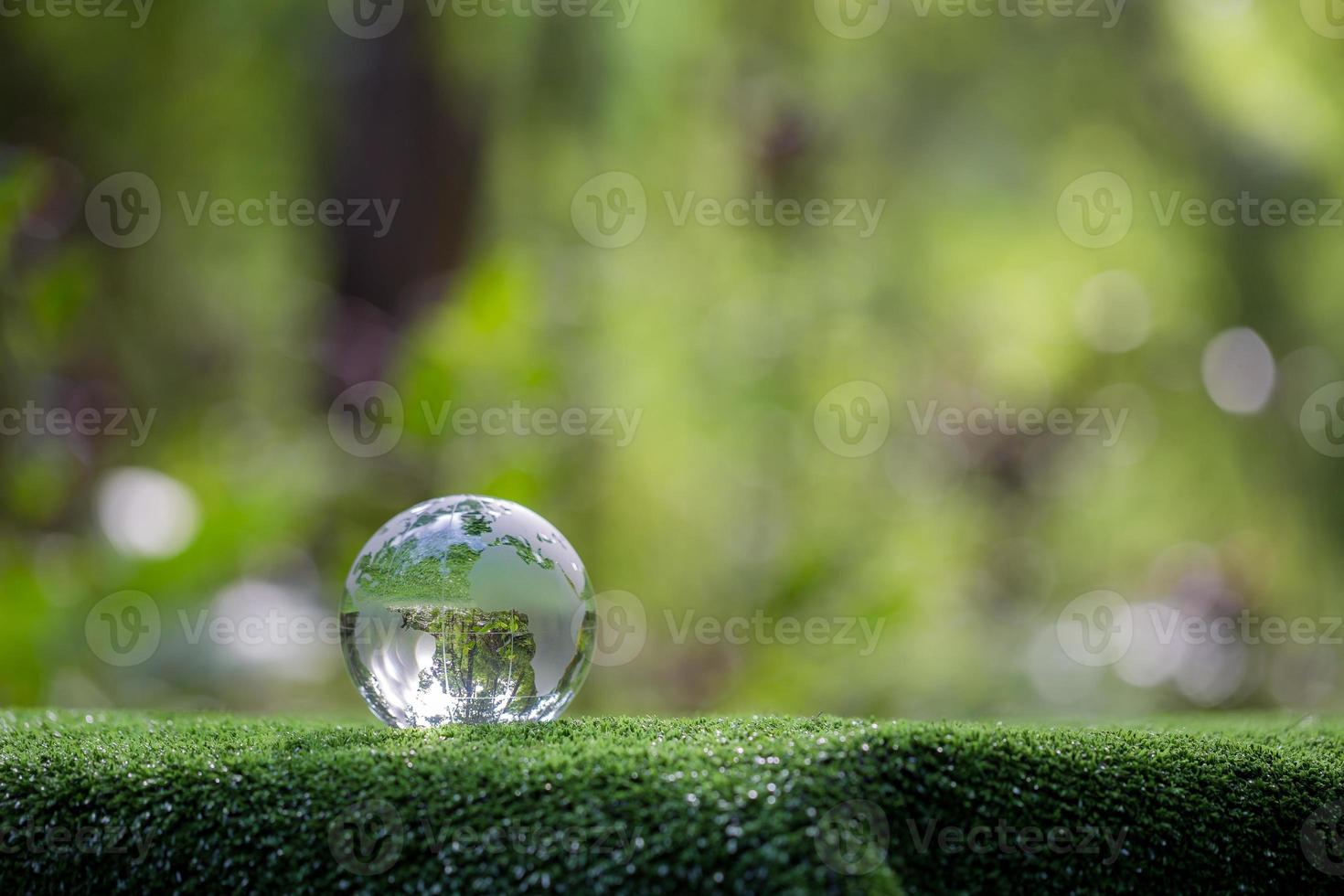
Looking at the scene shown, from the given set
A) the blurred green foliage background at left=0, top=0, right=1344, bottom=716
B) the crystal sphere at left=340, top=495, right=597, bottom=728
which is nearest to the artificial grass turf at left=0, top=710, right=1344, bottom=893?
the crystal sphere at left=340, top=495, right=597, bottom=728

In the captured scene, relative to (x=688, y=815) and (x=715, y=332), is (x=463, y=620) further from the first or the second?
(x=715, y=332)

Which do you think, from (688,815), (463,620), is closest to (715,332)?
(463,620)

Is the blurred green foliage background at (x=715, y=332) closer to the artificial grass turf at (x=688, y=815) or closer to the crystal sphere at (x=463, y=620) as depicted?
the crystal sphere at (x=463, y=620)

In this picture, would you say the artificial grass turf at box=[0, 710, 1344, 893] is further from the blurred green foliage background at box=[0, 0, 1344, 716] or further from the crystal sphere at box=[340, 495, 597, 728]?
the blurred green foliage background at box=[0, 0, 1344, 716]

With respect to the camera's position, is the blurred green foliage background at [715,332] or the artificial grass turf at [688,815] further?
the blurred green foliage background at [715,332]

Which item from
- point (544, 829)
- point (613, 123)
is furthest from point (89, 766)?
point (613, 123)

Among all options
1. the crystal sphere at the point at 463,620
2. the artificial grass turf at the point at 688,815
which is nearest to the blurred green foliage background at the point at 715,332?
the crystal sphere at the point at 463,620

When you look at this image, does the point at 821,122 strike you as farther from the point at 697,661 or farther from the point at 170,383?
the point at 170,383
